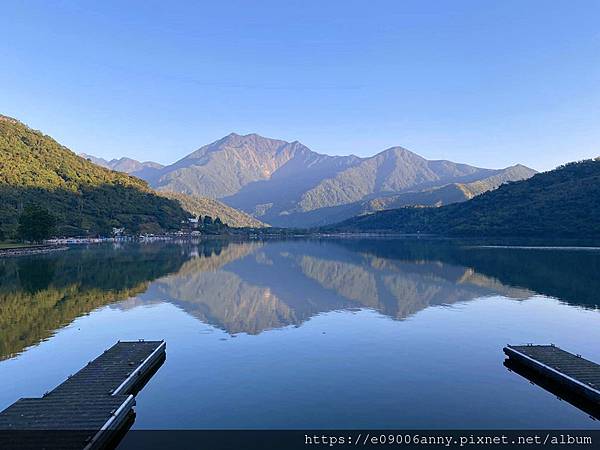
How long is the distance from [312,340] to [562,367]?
2289cm

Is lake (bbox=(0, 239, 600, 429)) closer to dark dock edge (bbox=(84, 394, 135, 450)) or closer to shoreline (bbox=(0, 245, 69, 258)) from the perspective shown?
dark dock edge (bbox=(84, 394, 135, 450))

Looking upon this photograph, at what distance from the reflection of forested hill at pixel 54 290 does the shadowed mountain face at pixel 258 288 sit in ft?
0.40

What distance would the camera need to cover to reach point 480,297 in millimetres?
75938

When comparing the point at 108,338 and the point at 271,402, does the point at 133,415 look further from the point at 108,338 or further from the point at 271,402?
the point at 108,338

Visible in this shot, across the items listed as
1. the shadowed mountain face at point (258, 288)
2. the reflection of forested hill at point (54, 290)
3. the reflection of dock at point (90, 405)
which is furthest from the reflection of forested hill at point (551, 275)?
the reflection of forested hill at point (54, 290)

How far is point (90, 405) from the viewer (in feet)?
88.6

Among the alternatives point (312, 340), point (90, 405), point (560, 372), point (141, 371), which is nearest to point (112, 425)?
point (90, 405)

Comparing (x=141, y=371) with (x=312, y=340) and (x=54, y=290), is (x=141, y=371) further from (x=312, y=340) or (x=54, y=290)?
(x=54, y=290)

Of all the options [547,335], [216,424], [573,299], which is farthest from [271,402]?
[573,299]

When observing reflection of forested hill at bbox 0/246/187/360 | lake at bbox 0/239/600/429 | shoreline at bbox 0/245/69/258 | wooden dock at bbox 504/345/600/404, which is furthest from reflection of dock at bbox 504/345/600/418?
shoreline at bbox 0/245/69/258

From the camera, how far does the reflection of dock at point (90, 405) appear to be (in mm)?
23891

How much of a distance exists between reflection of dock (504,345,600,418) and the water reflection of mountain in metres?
22.1

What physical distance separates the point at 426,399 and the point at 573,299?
55854 millimetres

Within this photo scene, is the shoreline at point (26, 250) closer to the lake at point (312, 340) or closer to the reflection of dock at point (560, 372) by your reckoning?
the lake at point (312, 340)
